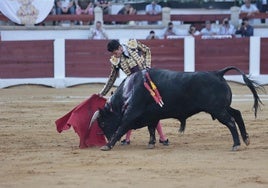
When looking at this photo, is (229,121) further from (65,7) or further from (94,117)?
(65,7)

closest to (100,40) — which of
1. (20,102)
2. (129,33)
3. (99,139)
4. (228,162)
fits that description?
(129,33)

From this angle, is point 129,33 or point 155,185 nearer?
point 155,185

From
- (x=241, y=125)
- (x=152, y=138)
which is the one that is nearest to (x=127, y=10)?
(x=152, y=138)

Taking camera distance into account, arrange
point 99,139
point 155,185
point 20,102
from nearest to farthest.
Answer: point 155,185, point 99,139, point 20,102

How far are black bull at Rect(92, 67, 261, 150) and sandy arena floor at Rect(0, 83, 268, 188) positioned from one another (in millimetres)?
266

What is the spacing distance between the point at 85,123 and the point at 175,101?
1.14 m

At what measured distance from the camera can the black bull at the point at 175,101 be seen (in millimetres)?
7812

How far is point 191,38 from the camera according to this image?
16922mm

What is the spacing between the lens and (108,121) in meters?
8.46

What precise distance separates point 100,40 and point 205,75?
893 cm

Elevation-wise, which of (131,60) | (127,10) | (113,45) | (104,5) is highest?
(104,5)

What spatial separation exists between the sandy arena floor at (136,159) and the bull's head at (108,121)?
191 mm

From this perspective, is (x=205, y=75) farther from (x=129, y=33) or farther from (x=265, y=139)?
(x=129, y=33)

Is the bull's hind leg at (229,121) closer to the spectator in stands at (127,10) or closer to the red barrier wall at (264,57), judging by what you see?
the red barrier wall at (264,57)
